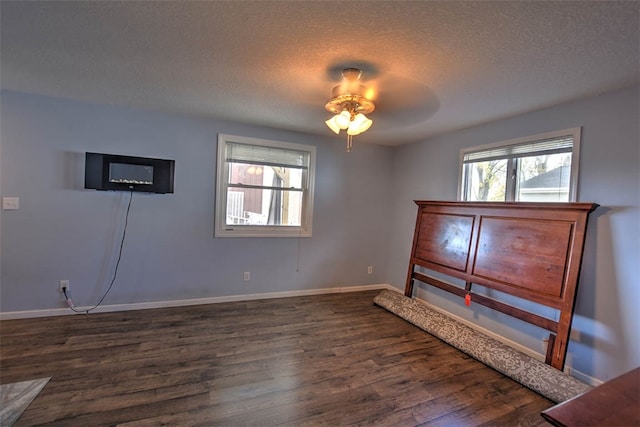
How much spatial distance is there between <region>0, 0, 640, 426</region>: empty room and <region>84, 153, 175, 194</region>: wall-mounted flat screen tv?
0.07 feet

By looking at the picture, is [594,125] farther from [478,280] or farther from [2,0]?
[2,0]

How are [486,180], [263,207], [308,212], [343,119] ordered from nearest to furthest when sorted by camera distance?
1. [343,119]
2. [486,180]
3. [263,207]
4. [308,212]

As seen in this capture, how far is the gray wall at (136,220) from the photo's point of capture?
304 cm

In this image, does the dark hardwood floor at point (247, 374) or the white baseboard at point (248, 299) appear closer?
the dark hardwood floor at point (247, 374)

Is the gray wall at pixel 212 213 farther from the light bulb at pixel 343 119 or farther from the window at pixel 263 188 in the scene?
the light bulb at pixel 343 119

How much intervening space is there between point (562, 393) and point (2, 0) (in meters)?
4.14

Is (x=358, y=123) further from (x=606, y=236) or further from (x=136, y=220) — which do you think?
(x=136, y=220)

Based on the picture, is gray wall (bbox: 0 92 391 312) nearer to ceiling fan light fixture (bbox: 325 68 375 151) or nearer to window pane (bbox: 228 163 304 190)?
window pane (bbox: 228 163 304 190)

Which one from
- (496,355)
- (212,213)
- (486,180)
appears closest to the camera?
(496,355)

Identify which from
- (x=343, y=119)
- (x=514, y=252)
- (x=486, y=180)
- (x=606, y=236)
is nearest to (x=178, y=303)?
(x=343, y=119)

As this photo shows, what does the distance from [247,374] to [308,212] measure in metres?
2.36

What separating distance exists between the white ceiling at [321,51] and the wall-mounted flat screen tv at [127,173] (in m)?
0.64

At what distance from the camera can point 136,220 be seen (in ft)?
11.2

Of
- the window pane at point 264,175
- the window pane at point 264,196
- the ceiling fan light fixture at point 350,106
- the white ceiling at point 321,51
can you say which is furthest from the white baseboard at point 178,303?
the ceiling fan light fixture at point 350,106
